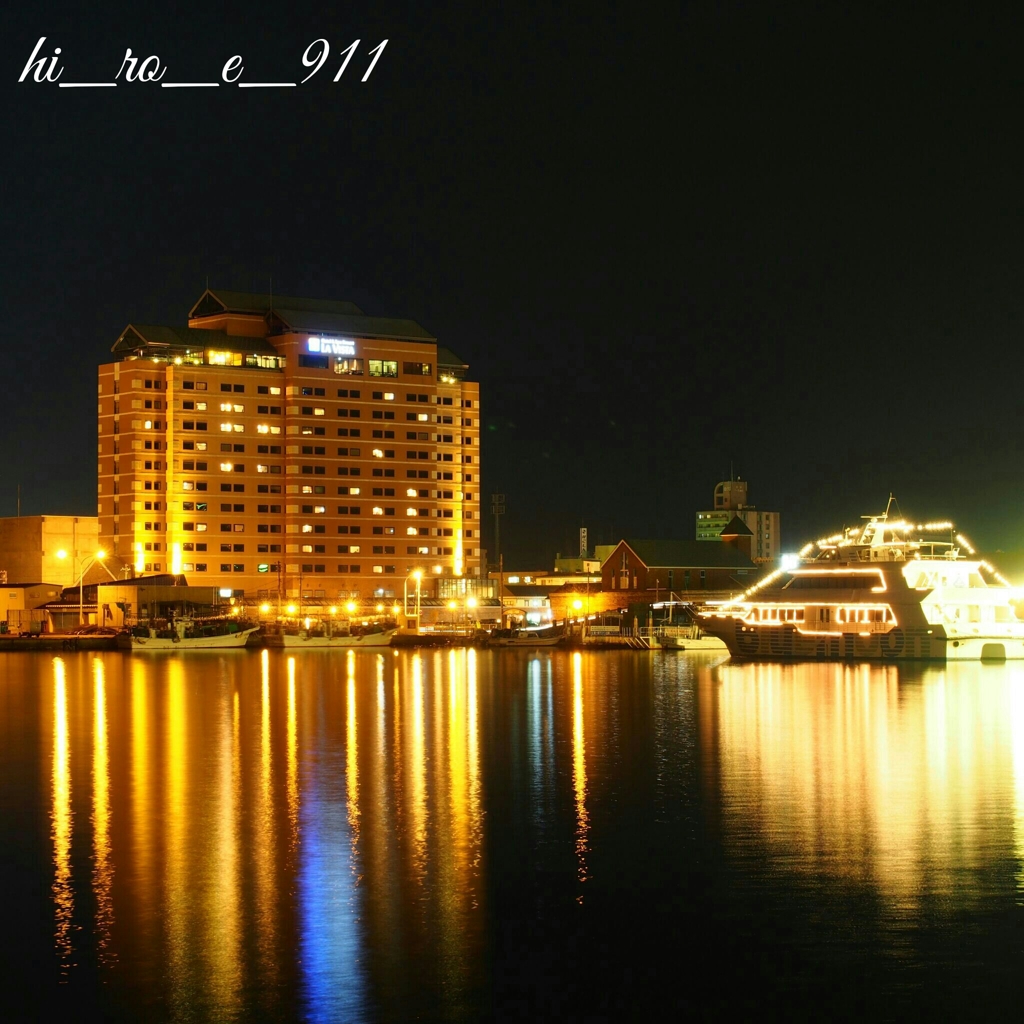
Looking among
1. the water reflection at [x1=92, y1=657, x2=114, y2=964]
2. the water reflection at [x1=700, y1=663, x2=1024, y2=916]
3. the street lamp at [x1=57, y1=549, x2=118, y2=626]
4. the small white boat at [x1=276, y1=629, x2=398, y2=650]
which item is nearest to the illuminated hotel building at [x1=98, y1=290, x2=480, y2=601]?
the street lamp at [x1=57, y1=549, x2=118, y2=626]

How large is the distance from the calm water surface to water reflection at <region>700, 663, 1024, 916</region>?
4.8 inches

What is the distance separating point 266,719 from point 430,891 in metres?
26.8

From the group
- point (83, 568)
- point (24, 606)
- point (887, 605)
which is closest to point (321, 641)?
point (24, 606)

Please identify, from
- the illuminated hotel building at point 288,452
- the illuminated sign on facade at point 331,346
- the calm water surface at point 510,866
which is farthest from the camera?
the illuminated sign on facade at point 331,346

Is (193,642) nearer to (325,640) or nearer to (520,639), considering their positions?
(325,640)

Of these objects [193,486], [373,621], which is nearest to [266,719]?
[373,621]

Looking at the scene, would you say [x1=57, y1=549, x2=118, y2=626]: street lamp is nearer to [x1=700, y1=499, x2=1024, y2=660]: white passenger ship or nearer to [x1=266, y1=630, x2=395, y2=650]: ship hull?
[x1=266, y1=630, x2=395, y2=650]: ship hull

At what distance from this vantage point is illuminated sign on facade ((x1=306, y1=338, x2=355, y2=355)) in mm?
137875

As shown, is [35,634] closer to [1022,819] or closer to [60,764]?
[60,764]

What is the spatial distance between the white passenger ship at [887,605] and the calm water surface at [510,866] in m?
33.9

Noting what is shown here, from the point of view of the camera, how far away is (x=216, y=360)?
13500 centimetres

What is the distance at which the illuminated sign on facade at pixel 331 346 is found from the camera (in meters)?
138

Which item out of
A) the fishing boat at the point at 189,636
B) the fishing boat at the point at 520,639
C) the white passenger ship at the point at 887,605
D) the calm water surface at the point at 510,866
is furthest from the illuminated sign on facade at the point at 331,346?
the calm water surface at the point at 510,866

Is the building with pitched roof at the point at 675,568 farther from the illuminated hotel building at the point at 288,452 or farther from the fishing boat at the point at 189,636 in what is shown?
the fishing boat at the point at 189,636
